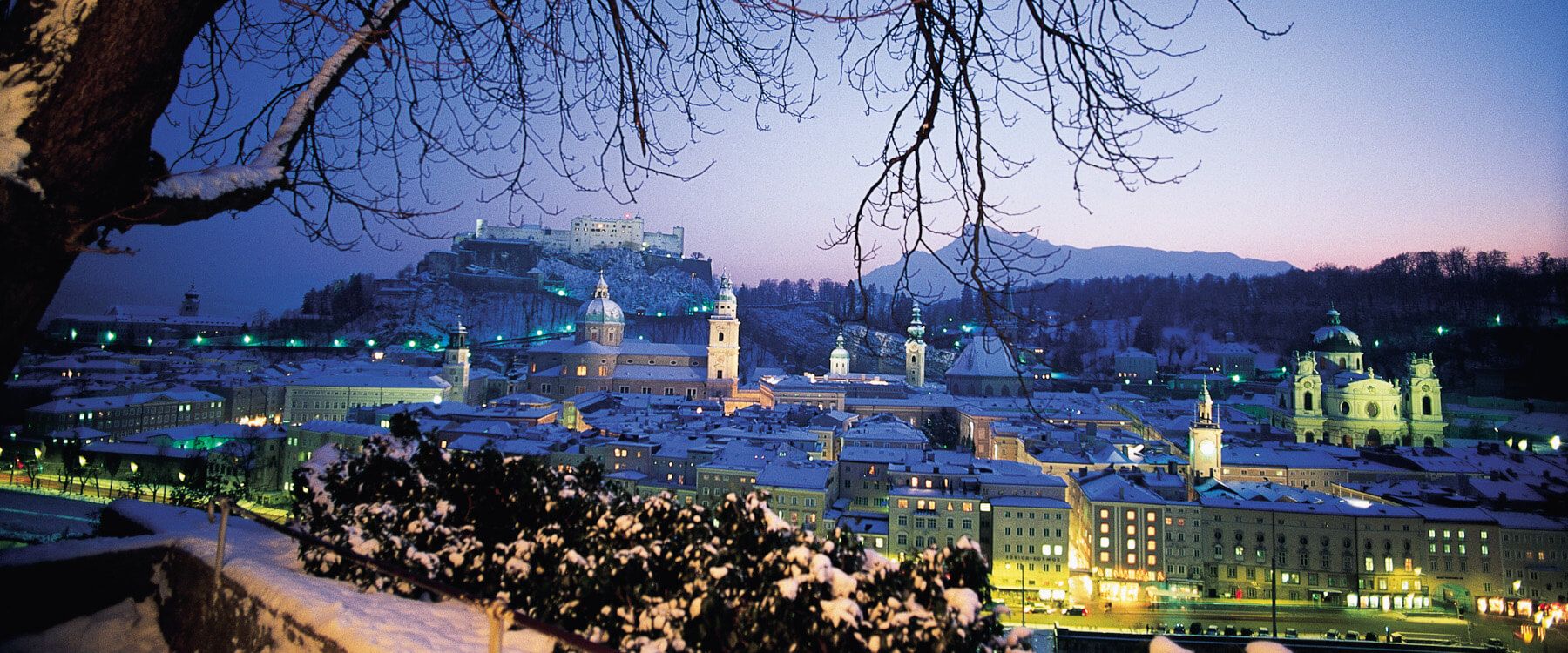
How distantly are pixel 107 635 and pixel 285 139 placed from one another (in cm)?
285

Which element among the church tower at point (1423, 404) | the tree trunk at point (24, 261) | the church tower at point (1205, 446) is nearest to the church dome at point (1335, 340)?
the church tower at point (1423, 404)

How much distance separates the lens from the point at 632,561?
249 centimetres

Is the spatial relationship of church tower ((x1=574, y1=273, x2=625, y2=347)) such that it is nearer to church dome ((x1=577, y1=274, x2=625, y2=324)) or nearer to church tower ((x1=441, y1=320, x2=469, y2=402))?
church dome ((x1=577, y1=274, x2=625, y2=324))

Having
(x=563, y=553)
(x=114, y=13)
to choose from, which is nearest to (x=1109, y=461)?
(x=563, y=553)

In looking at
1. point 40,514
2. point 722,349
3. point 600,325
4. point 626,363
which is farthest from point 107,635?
point 600,325

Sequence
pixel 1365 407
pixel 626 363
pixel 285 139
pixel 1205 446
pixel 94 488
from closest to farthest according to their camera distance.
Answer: pixel 285 139
pixel 94 488
pixel 1205 446
pixel 1365 407
pixel 626 363

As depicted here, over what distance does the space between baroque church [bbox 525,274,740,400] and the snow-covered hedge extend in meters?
41.7

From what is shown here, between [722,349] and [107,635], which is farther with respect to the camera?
[722,349]

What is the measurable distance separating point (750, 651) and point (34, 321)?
184 centimetres

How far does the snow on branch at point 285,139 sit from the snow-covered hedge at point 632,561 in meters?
1.45

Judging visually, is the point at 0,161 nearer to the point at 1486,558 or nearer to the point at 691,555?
the point at 691,555

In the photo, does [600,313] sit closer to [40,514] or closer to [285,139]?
[40,514]

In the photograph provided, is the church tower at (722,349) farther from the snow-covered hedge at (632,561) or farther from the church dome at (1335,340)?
the snow-covered hedge at (632,561)

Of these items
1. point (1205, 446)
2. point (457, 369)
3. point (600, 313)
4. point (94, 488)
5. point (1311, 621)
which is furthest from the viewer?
point (600, 313)
